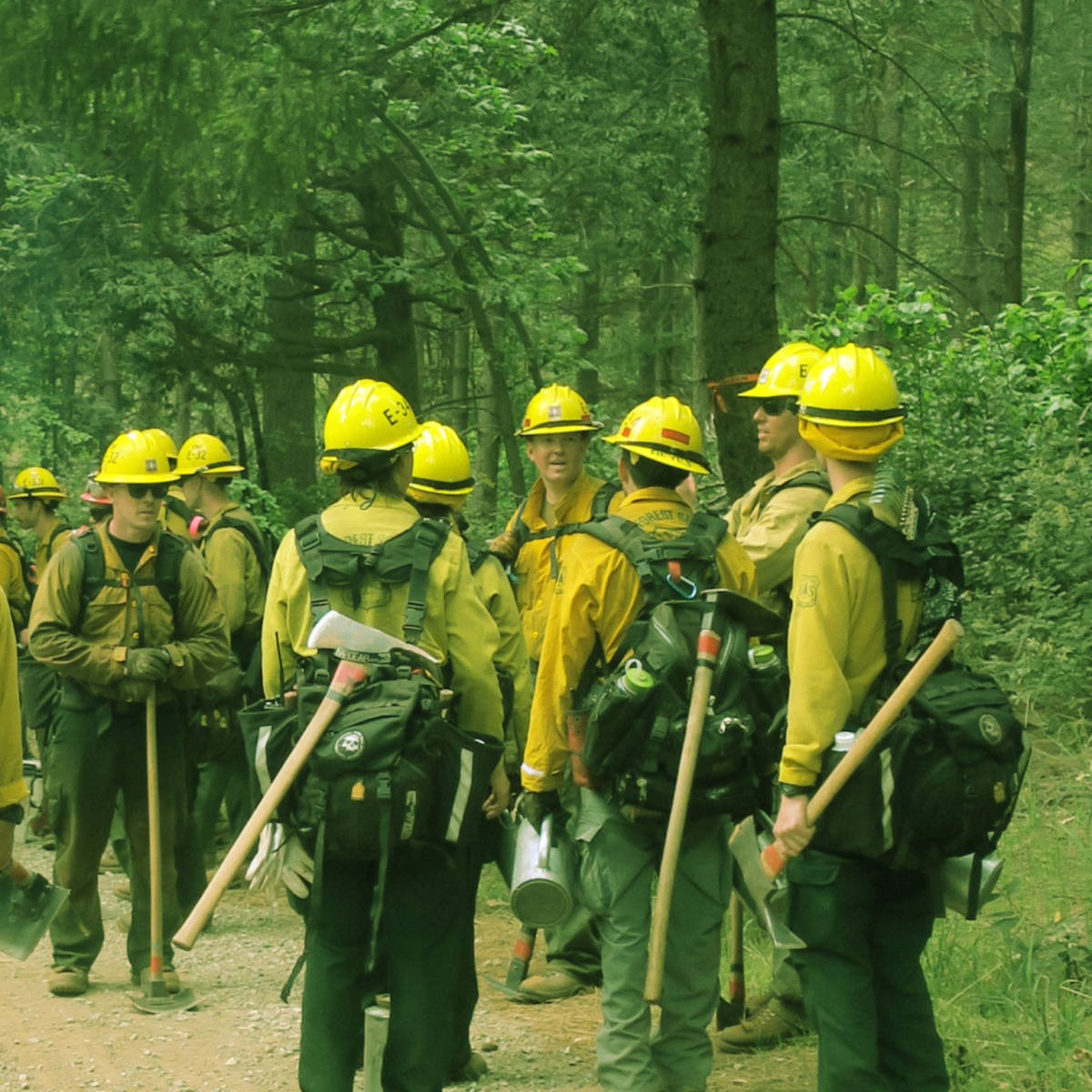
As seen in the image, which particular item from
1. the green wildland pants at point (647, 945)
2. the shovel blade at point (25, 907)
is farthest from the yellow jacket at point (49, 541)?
the green wildland pants at point (647, 945)

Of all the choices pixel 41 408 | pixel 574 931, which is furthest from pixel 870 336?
pixel 574 931

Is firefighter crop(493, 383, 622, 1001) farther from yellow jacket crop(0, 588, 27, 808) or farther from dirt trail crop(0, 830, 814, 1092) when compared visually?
yellow jacket crop(0, 588, 27, 808)

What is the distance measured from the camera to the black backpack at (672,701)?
16.9 ft

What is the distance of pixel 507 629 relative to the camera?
628 cm

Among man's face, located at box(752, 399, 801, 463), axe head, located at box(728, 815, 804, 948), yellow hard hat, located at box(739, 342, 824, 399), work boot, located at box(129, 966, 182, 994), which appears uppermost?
yellow hard hat, located at box(739, 342, 824, 399)

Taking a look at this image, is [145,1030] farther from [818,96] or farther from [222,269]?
[818,96]

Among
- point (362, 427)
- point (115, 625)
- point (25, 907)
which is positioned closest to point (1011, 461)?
point (115, 625)

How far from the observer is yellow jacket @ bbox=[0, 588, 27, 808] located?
17.7 ft

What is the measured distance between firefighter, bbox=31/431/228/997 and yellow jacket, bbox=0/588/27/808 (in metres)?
1.73

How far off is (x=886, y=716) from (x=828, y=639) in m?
0.26

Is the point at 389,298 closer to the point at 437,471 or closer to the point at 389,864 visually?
the point at 437,471

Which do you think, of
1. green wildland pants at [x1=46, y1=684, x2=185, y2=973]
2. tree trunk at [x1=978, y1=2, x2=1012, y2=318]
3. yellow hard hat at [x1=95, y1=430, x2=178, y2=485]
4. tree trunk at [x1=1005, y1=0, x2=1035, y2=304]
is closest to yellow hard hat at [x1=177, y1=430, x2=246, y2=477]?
yellow hard hat at [x1=95, y1=430, x2=178, y2=485]

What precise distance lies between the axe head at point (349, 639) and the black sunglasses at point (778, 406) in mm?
2157

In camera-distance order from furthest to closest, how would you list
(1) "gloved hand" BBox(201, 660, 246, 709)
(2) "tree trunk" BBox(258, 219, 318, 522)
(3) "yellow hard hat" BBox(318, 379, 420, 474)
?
(2) "tree trunk" BBox(258, 219, 318, 522) → (1) "gloved hand" BBox(201, 660, 246, 709) → (3) "yellow hard hat" BBox(318, 379, 420, 474)
